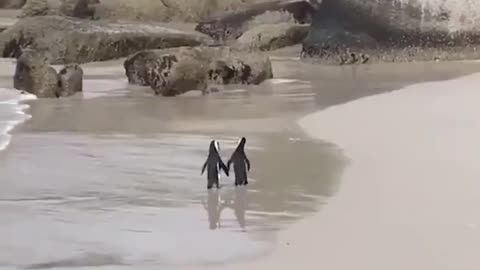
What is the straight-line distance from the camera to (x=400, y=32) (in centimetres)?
1755

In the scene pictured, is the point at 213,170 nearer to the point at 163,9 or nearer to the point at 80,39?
the point at 80,39

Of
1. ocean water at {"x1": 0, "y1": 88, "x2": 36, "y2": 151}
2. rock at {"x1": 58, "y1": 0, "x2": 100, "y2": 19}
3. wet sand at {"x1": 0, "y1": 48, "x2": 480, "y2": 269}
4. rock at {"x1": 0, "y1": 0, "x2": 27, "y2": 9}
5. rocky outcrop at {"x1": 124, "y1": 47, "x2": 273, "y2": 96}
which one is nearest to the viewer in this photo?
wet sand at {"x1": 0, "y1": 48, "x2": 480, "y2": 269}

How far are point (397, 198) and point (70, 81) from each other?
696cm

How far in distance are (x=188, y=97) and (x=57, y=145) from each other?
390 centimetres

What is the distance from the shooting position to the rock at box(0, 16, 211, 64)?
58.1 ft

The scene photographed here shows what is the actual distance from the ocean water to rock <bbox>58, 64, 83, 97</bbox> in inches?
16.4

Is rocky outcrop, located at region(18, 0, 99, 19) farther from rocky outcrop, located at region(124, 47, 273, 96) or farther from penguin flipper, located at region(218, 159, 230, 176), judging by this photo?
penguin flipper, located at region(218, 159, 230, 176)

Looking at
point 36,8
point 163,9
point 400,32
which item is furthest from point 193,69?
point 163,9

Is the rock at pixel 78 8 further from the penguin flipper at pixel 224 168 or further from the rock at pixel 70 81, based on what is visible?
the penguin flipper at pixel 224 168

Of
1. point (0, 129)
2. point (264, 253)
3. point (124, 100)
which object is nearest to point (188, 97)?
point (124, 100)

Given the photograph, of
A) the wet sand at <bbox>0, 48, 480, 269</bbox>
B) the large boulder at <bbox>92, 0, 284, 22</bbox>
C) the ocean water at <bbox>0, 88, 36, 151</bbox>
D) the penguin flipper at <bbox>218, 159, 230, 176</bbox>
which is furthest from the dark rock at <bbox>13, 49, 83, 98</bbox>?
the large boulder at <bbox>92, 0, 284, 22</bbox>

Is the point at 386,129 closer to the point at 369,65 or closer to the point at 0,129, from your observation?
the point at 0,129

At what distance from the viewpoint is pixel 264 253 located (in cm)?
539

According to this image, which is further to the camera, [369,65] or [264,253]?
[369,65]
